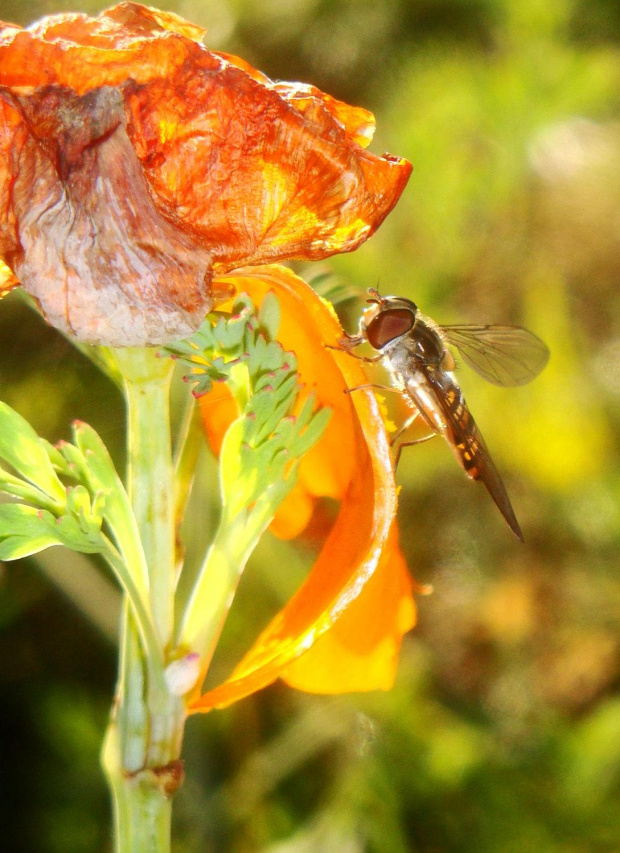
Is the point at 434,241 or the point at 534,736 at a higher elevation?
the point at 434,241

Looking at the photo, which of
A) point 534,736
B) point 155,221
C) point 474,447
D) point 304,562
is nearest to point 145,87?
point 155,221

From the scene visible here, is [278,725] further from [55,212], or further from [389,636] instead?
[55,212]

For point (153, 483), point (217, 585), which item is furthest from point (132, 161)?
point (217, 585)

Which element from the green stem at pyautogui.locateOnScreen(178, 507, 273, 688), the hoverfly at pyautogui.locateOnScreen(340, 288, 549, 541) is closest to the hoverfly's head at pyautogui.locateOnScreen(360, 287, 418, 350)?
the hoverfly at pyautogui.locateOnScreen(340, 288, 549, 541)

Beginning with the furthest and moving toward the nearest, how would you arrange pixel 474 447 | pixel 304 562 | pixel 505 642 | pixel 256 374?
1. pixel 505 642
2. pixel 304 562
3. pixel 474 447
4. pixel 256 374

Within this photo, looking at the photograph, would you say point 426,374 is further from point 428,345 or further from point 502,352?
point 502,352

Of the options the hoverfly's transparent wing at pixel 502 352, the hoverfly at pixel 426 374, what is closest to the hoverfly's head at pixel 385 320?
the hoverfly at pixel 426 374
